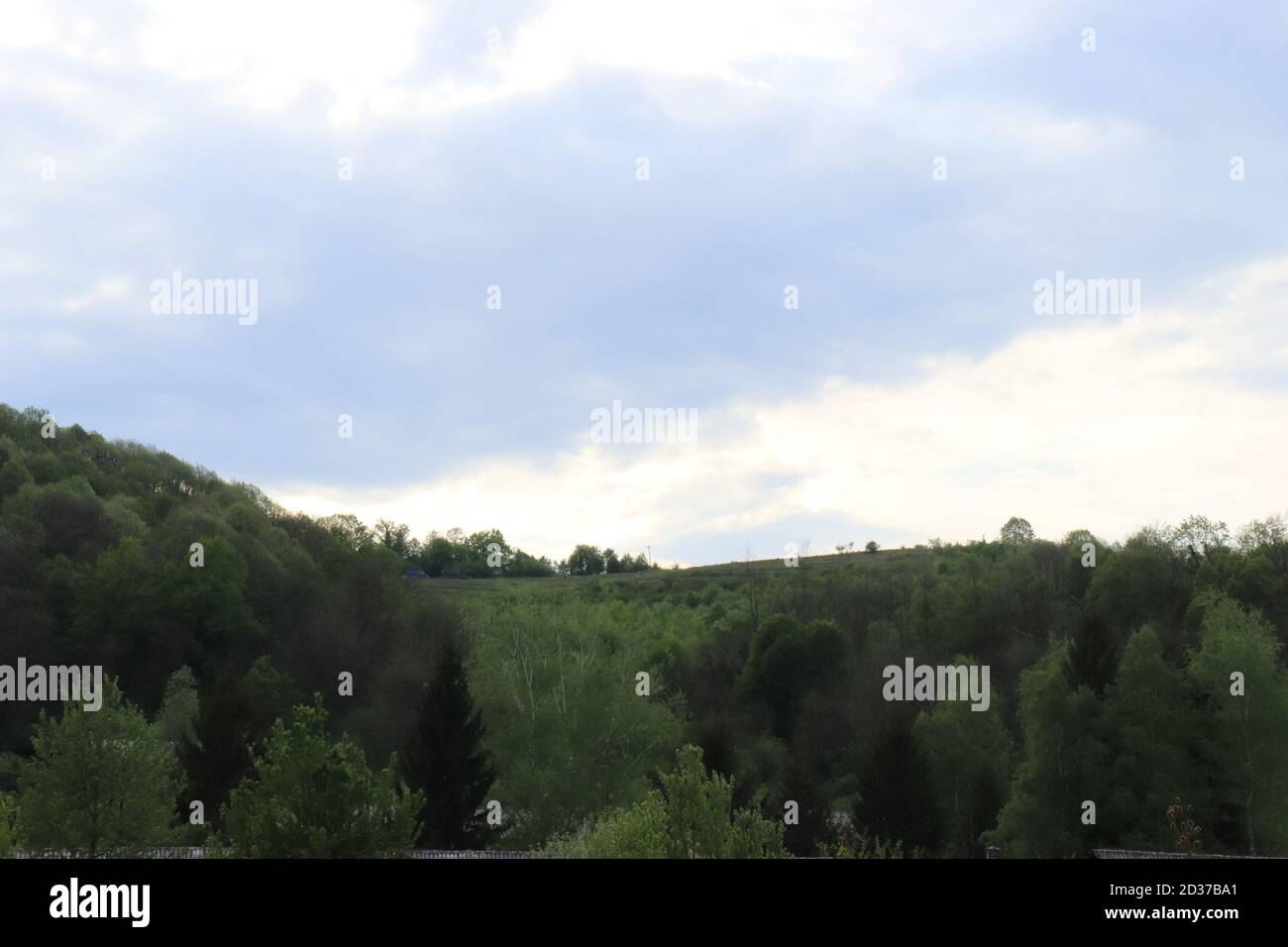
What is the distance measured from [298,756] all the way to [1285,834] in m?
52.6

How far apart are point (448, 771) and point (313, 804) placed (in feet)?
109

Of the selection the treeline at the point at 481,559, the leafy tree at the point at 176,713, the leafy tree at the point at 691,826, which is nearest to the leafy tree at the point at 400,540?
the treeline at the point at 481,559

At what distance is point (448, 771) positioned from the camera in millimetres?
59594

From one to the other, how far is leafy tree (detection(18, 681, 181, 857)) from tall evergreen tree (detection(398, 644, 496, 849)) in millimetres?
15379

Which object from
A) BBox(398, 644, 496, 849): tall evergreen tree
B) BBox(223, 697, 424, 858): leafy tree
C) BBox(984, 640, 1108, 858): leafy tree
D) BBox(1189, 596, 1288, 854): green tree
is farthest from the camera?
BBox(984, 640, 1108, 858): leafy tree

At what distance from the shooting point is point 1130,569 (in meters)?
90.6

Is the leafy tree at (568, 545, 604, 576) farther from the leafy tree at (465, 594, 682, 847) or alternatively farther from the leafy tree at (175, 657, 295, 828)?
the leafy tree at (175, 657, 295, 828)

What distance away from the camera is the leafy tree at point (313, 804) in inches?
1066

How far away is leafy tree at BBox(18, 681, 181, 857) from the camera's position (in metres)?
43.3

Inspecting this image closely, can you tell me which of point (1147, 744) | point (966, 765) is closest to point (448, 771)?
point (966, 765)

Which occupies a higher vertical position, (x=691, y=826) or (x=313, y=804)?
(x=313, y=804)

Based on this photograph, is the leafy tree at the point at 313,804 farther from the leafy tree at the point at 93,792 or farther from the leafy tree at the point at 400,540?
the leafy tree at the point at 400,540

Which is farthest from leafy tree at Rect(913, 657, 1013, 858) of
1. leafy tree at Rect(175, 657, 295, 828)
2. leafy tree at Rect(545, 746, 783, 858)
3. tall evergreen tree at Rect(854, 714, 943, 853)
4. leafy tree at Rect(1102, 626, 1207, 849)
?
leafy tree at Rect(545, 746, 783, 858)

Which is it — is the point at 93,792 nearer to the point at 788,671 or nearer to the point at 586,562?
the point at 788,671
